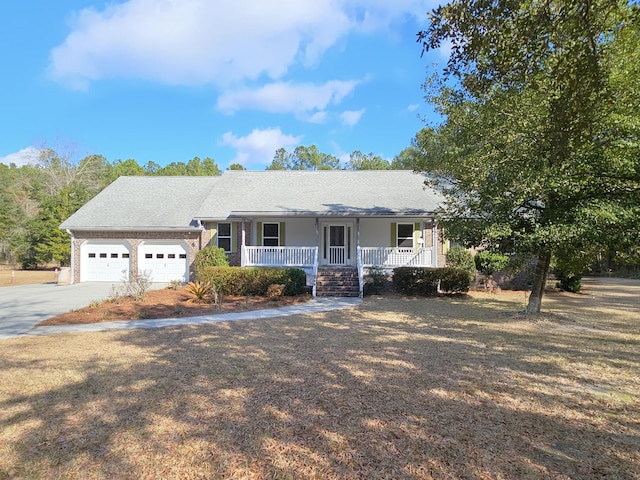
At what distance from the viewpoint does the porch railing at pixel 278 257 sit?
56.1 ft

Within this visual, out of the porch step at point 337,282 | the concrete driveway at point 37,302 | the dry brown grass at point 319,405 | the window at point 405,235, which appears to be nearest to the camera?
the dry brown grass at point 319,405

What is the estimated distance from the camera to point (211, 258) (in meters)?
17.3

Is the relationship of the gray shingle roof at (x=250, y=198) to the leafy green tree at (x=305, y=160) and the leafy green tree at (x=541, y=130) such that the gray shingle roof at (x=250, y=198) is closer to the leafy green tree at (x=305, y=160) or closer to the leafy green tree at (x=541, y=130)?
the leafy green tree at (x=541, y=130)

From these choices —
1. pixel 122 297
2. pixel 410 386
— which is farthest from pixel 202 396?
pixel 122 297

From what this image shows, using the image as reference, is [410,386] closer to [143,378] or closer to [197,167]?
[143,378]

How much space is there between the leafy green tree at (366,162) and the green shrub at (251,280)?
3869 cm

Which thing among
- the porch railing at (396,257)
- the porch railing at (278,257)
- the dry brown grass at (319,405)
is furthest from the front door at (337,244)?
the dry brown grass at (319,405)

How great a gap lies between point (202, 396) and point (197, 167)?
5503 cm

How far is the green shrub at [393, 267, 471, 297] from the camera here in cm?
1520

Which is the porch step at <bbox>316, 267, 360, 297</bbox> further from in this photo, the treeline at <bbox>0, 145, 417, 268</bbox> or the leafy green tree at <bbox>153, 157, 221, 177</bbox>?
the leafy green tree at <bbox>153, 157, 221, 177</bbox>

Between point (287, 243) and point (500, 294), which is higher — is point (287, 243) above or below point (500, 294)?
above

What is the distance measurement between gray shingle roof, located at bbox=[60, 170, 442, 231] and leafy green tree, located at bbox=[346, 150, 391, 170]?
29.5 meters

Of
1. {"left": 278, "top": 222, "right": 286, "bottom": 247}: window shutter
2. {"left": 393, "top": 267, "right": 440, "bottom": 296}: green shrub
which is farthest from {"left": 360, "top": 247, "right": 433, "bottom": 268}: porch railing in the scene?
{"left": 278, "top": 222, "right": 286, "bottom": 247}: window shutter

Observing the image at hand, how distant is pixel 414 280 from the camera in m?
15.3
